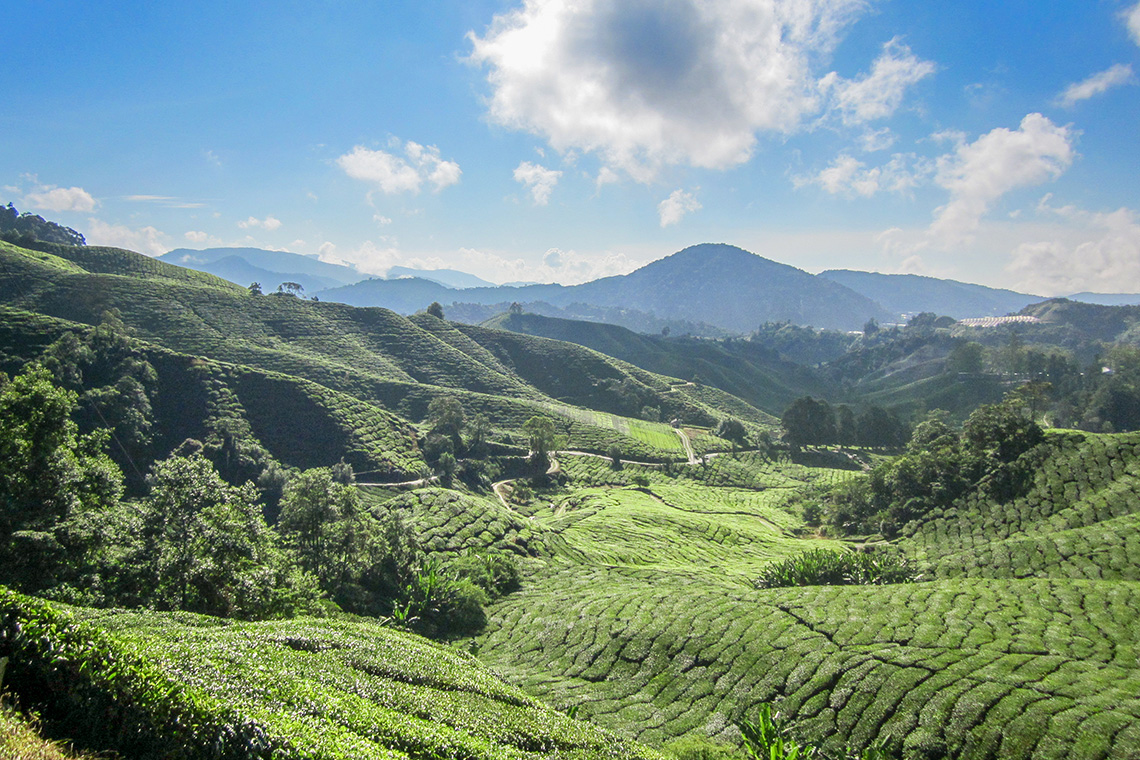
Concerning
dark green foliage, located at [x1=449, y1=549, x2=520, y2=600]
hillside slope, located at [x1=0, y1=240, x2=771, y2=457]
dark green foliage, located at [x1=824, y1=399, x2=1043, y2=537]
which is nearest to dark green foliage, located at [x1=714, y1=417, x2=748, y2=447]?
hillside slope, located at [x1=0, y1=240, x2=771, y2=457]

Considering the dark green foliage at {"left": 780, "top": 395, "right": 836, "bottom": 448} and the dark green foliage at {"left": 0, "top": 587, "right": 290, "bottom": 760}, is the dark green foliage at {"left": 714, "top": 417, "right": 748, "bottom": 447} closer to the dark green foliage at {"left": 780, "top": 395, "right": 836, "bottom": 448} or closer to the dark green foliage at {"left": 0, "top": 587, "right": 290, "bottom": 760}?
the dark green foliage at {"left": 780, "top": 395, "right": 836, "bottom": 448}

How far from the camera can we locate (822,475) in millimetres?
110562

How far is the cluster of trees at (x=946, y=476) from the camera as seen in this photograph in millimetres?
58506

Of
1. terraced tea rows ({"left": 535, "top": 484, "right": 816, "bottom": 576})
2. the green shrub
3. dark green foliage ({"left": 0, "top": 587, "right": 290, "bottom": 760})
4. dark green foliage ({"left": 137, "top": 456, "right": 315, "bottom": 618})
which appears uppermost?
dark green foliage ({"left": 0, "top": 587, "right": 290, "bottom": 760})

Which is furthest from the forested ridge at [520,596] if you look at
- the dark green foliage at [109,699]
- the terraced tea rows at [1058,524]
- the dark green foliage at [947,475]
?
the dark green foliage at [947,475]

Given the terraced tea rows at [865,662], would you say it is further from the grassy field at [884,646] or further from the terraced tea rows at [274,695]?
the terraced tea rows at [274,695]

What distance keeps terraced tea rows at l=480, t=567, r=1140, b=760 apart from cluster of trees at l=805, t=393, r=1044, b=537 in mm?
33218

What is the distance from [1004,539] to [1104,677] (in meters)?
34.1

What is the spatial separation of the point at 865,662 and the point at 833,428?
4972 inches

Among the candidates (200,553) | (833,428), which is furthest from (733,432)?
(200,553)

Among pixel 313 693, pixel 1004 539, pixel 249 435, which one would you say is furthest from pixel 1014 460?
pixel 249 435

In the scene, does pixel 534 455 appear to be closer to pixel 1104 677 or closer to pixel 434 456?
pixel 434 456

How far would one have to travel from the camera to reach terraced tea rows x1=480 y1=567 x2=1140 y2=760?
18.0 meters

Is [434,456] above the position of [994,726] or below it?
below
